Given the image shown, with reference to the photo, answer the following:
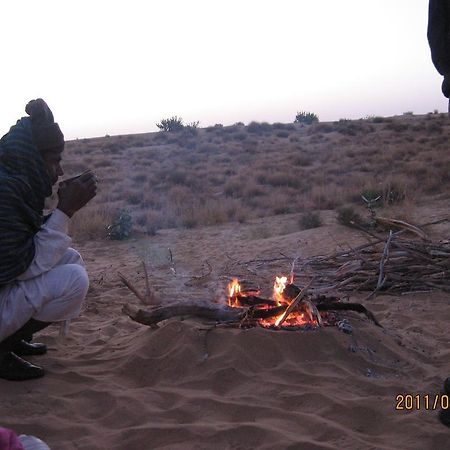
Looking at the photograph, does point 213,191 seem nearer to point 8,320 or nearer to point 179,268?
point 179,268

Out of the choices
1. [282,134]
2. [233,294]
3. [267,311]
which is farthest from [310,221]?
[282,134]

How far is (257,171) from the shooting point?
17.0m

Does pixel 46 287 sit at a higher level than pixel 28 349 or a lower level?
higher

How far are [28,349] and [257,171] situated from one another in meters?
13.8

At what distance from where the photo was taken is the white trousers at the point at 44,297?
299 cm

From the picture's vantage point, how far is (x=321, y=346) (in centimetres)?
353

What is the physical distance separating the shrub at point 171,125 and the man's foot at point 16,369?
32146 millimetres

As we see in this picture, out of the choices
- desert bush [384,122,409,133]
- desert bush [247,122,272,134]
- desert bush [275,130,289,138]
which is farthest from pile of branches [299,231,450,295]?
desert bush [247,122,272,134]

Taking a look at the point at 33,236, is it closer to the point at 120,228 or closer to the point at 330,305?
the point at 330,305

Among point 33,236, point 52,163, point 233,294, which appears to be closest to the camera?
point 33,236

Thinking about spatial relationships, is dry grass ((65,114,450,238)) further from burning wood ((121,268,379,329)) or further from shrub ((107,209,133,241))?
burning wood ((121,268,379,329))

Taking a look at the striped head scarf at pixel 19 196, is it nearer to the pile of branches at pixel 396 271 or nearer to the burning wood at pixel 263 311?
the burning wood at pixel 263 311

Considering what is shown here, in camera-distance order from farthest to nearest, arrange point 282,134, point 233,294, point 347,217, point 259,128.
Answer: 1. point 259,128
2. point 282,134
3. point 347,217
4. point 233,294
